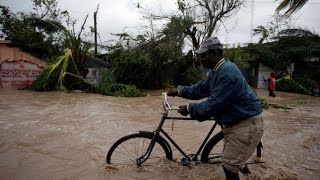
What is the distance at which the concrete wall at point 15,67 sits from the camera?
16.0 meters

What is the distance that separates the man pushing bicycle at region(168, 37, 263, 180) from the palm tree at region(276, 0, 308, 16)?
812 centimetres

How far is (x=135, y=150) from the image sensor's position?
4.70 metres

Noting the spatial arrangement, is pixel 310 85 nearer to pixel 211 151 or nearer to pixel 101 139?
pixel 101 139

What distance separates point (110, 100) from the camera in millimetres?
12461

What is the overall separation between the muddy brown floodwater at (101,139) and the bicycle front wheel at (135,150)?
128 millimetres

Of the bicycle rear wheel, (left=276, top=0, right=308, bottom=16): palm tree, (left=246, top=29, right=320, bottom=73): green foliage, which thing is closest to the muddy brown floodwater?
the bicycle rear wheel

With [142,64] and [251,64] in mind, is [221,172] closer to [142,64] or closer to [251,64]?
[142,64]

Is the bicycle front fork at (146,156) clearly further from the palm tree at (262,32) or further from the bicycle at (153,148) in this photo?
the palm tree at (262,32)

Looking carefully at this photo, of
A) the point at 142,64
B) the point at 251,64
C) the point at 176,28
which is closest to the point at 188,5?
the point at 176,28

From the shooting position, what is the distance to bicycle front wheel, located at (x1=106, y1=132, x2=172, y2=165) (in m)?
4.37

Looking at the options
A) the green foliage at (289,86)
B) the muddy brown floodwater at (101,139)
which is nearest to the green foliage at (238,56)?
the green foliage at (289,86)

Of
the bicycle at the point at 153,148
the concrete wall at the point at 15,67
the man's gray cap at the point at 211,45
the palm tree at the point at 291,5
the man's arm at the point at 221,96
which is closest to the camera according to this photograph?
the man's arm at the point at 221,96

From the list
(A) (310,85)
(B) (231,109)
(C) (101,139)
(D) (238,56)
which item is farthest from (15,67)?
(A) (310,85)

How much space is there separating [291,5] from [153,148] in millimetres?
8208
